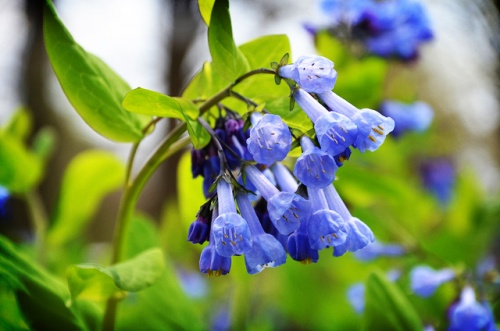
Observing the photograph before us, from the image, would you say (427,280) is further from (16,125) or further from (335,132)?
(16,125)

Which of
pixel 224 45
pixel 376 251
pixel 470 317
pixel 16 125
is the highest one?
pixel 224 45

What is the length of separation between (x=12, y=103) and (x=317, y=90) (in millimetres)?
4153

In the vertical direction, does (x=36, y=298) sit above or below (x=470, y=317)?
above

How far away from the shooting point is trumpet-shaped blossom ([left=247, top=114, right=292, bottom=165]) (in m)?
0.47

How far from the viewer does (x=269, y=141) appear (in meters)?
0.47

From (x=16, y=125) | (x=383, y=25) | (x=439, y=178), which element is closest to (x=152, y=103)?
(x=16, y=125)

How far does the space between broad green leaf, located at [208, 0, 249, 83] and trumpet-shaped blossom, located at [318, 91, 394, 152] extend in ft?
0.43

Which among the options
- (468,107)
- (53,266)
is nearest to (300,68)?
(53,266)

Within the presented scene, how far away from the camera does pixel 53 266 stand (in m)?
1.32

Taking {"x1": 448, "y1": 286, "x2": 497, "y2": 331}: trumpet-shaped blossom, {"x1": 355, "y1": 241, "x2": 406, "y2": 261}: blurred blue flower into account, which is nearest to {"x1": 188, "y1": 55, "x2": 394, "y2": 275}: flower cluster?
{"x1": 448, "y1": 286, "x2": 497, "y2": 331}: trumpet-shaped blossom

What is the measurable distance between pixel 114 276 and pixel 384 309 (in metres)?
0.39

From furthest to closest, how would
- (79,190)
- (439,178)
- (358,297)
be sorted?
(439,178)
(79,190)
(358,297)

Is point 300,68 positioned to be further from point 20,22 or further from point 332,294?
point 20,22

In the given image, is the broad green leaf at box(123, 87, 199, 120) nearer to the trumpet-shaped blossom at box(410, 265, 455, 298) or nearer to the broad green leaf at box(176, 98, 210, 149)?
the broad green leaf at box(176, 98, 210, 149)
